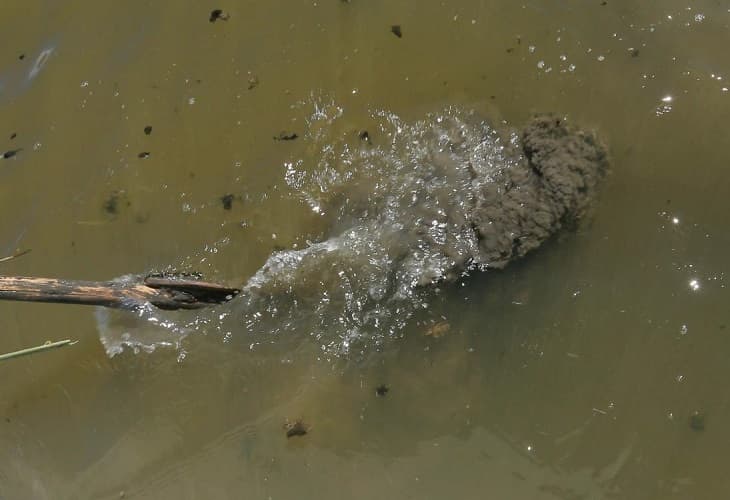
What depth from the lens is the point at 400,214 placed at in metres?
3.04

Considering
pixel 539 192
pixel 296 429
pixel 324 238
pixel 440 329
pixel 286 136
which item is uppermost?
pixel 286 136

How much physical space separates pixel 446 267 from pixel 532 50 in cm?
110

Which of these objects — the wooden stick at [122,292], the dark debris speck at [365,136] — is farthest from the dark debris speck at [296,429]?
the dark debris speck at [365,136]

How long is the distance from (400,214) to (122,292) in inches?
51.9

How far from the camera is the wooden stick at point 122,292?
264 cm

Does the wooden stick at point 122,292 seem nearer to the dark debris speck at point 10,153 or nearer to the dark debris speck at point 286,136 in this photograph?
the dark debris speck at point 286,136

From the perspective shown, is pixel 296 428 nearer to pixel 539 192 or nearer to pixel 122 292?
pixel 122 292

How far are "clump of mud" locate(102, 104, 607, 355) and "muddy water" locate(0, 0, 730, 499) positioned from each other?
7 centimetres

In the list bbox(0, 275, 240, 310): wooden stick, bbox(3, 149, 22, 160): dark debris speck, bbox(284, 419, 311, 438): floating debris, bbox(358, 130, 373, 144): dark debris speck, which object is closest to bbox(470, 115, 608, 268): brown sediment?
bbox(358, 130, 373, 144): dark debris speck

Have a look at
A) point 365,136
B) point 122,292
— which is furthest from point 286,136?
point 122,292

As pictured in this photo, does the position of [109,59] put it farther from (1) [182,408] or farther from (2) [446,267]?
(2) [446,267]

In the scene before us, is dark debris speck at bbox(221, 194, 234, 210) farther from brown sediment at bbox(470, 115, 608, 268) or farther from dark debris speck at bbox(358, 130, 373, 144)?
brown sediment at bbox(470, 115, 608, 268)

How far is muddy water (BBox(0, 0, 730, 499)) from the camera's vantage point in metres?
2.77

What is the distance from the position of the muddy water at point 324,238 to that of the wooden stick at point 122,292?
0.74 ft
